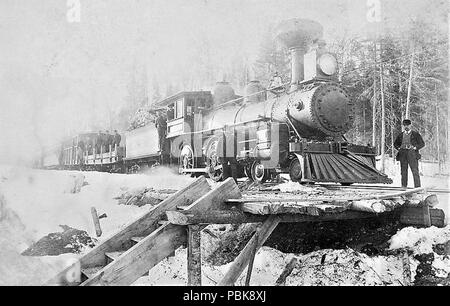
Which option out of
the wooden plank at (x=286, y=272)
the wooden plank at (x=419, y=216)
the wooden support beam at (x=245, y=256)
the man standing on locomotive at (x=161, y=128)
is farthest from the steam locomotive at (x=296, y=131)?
the wooden support beam at (x=245, y=256)

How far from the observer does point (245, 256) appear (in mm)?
3537

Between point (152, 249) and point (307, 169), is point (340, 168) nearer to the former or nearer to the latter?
point (307, 169)

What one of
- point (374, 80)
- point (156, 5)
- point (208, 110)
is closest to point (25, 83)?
point (156, 5)

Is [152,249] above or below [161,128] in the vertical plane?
below

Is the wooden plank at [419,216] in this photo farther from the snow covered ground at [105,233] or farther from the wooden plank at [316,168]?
the wooden plank at [316,168]

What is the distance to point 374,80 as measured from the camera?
17.2 m

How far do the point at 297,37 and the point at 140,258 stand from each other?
6.96m

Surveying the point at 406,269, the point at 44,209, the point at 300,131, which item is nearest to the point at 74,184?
the point at 44,209

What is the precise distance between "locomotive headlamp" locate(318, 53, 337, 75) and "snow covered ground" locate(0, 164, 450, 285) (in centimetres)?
347

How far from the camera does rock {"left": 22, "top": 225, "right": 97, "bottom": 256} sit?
5.25m

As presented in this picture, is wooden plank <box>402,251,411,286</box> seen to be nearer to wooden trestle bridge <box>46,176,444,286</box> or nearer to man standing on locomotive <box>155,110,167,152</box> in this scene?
wooden trestle bridge <box>46,176,444,286</box>

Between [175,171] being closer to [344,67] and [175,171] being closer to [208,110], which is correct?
[208,110]
